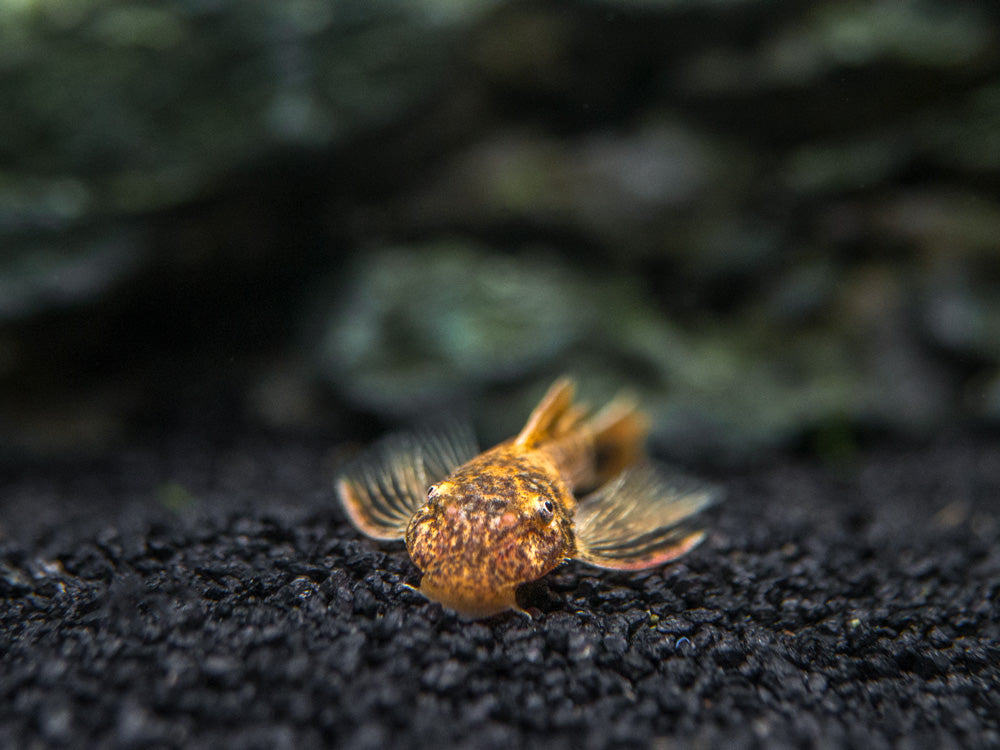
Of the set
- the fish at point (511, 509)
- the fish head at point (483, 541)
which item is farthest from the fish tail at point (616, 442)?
the fish head at point (483, 541)

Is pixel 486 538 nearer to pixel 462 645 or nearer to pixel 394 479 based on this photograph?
pixel 462 645

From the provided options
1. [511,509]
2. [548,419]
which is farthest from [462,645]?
[548,419]

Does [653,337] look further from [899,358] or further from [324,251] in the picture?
[324,251]

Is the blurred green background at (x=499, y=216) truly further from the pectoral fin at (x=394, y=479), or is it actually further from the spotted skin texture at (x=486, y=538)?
the spotted skin texture at (x=486, y=538)

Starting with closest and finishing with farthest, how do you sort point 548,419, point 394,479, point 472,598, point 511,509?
point 472,598
point 511,509
point 394,479
point 548,419

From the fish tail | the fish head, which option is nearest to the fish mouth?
the fish head

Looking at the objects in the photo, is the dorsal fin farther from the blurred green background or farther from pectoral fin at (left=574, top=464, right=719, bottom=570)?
the blurred green background
